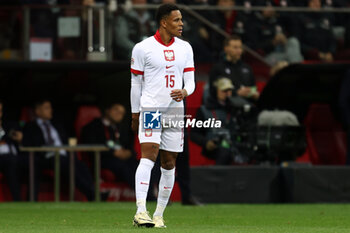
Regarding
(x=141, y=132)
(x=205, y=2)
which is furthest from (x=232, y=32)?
(x=141, y=132)

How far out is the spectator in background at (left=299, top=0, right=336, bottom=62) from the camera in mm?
17078

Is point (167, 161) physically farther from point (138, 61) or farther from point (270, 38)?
point (270, 38)

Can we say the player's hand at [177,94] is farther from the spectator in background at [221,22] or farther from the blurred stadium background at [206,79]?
the spectator in background at [221,22]

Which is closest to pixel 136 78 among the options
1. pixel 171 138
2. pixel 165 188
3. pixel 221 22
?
pixel 171 138

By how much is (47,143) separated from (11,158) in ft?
2.61

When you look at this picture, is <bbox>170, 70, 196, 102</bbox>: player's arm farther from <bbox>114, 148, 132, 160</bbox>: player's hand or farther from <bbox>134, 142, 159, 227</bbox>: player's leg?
<bbox>114, 148, 132, 160</bbox>: player's hand

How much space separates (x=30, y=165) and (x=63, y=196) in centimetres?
117

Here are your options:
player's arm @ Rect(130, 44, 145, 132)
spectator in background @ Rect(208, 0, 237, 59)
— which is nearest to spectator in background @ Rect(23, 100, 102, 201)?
spectator in background @ Rect(208, 0, 237, 59)

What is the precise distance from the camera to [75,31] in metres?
15.8

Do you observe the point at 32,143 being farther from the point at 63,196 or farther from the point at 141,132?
the point at 141,132

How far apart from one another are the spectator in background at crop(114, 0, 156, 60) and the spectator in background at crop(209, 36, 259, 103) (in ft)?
5.67

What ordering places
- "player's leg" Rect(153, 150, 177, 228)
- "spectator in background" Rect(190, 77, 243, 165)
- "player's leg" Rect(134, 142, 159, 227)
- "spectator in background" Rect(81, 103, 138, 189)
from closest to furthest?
"player's leg" Rect(134, 142, 159, 227) → "player's leg" Rect(153, 150, 177, 228) → "spectator in background" Rect(190, 77, 243, 165) → "spectator in background" Rect(81, 103, 138, 189)

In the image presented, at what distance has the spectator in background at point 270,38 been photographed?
54.4ft

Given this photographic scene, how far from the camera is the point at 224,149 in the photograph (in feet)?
47.0
